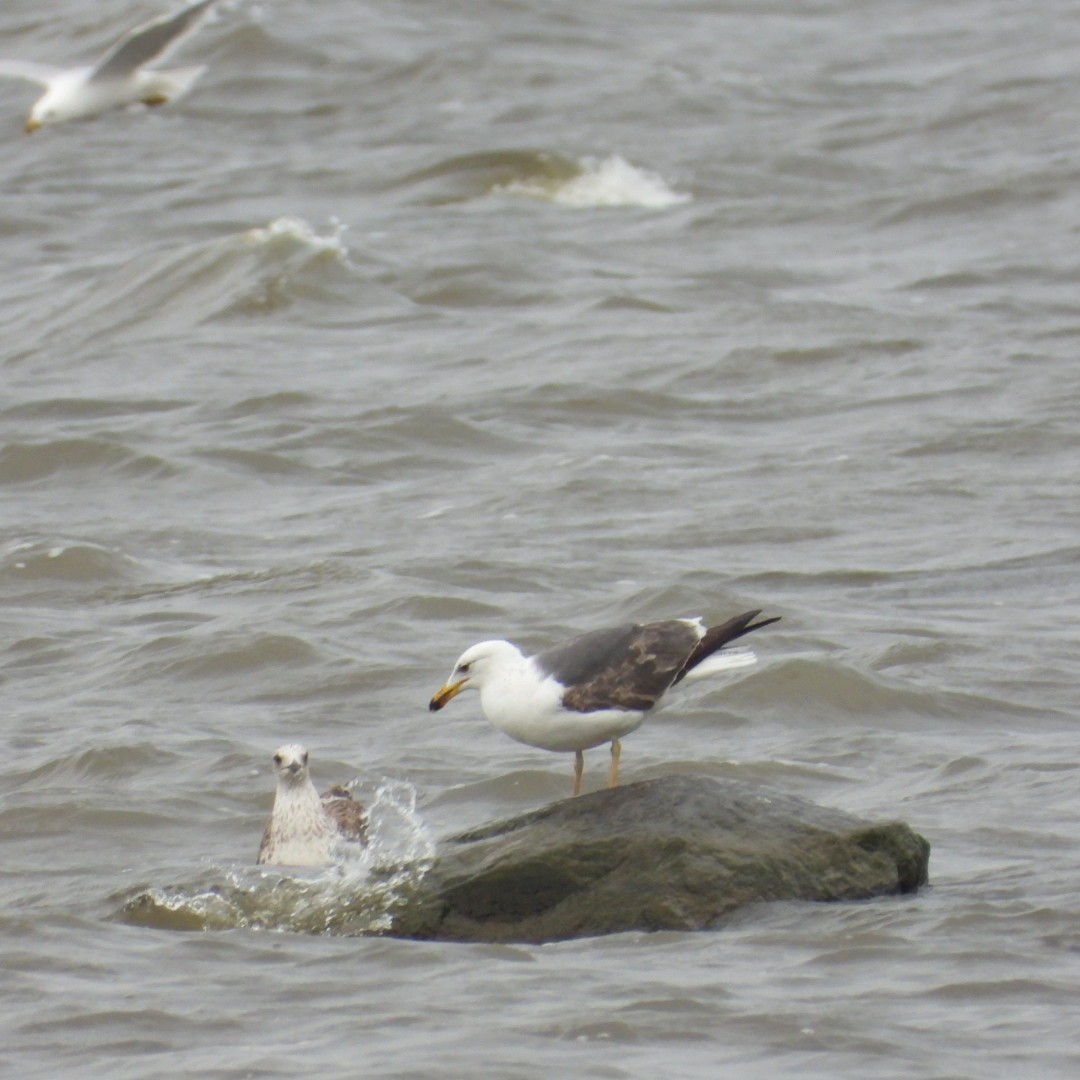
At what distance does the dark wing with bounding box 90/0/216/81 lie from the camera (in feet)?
54.7

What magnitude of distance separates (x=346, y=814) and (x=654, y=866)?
192 cm

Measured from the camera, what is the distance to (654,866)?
7.11 meters

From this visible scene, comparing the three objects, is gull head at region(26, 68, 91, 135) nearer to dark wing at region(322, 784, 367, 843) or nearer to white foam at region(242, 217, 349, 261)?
white foam at region(242, 217, 349, 261)

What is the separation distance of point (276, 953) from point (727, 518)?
22.1ft

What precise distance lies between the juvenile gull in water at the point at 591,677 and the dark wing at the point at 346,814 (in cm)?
119

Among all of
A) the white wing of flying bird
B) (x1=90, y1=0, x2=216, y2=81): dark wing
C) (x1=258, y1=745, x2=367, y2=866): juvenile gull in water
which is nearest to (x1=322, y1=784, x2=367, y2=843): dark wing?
(x1=258, y1=745, x2=367, y2=866): juvenile gull in water

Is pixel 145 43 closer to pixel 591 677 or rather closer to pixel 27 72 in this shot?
pixel 27 72

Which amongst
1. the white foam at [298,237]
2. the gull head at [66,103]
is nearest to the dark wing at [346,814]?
the gull head at [66,103]

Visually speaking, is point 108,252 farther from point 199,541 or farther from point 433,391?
point 199,541

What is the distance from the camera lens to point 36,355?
17.9 m

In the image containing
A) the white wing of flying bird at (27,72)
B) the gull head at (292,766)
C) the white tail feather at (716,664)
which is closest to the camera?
the white tail feather at (716,664)

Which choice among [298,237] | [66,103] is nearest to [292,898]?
[66,103]

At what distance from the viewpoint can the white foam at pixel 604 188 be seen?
72.3 feet

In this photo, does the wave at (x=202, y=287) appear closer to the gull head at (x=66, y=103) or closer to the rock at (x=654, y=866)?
the gull head at (x=66, y=103)
